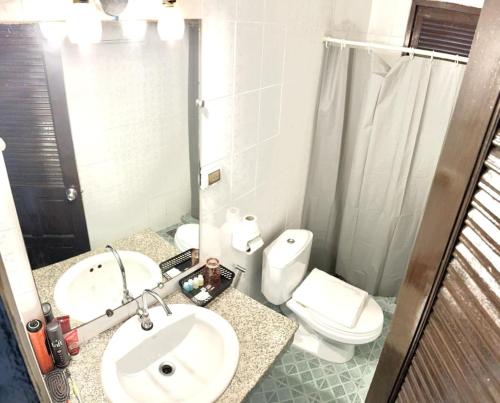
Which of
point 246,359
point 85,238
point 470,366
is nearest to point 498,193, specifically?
point 470,366

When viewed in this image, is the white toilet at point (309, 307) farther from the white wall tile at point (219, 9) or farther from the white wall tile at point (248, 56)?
the white wall tile at point (219, 9)

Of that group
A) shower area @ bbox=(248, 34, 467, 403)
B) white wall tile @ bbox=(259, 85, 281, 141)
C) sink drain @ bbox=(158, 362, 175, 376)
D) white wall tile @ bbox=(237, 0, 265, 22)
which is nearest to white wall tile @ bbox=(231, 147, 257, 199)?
white wall tile @ bbox=(259, 85, 281, 141)

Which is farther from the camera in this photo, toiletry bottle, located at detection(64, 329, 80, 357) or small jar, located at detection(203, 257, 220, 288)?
small jar, located at detection(203, 257, 220, 288)

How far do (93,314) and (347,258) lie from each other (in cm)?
186

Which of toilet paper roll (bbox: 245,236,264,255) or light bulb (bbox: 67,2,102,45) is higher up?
light bulb (bbox: 67,2,102,45)

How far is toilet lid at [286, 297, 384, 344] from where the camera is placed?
209 cm

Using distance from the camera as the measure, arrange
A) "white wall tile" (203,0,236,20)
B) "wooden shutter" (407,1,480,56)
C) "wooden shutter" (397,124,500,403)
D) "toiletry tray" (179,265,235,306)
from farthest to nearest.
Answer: "wooden shutter" (407,1,480,56) < "toiletry tray" (179,265,235,306) < "white wall tile" (203,0,236,20) < "wooden shutter" (397,124,500,403)

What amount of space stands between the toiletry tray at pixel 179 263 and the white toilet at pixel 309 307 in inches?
22.6

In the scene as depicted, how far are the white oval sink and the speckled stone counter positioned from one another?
11 cm

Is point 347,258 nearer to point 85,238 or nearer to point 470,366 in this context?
point 85,238

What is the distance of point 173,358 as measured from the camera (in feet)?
4.87

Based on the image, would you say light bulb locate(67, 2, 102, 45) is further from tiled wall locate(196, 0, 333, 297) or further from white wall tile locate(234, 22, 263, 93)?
white wall tile locate(234, 22, 263, 93)

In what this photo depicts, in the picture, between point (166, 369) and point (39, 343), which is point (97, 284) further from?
point (166, 369)

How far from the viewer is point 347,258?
9.11ft
